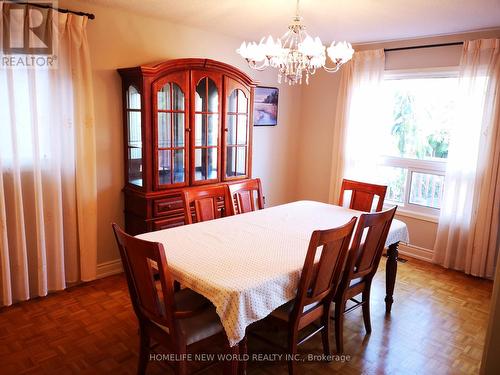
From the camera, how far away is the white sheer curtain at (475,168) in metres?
3.38

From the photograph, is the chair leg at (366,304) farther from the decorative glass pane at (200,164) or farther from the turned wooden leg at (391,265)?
the decorative glass pane at (200,164)

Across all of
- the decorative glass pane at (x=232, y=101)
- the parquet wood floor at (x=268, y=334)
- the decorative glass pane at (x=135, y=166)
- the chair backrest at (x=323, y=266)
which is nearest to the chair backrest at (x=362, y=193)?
the parquet wood floor at (x=268, y=334)

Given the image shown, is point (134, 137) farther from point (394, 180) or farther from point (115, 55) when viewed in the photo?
point (394, 180)

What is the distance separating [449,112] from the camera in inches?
152

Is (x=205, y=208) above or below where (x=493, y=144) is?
below

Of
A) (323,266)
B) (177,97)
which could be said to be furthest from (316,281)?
(177,97)

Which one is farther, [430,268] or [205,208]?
[430,268]

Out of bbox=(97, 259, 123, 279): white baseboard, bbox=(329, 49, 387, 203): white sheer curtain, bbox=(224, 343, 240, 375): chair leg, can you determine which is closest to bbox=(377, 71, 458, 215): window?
bbox=(329, 49, 387, 203): white sheer curtain

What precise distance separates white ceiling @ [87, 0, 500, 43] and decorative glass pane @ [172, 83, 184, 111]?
610 mm

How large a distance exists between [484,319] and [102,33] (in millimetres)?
3710

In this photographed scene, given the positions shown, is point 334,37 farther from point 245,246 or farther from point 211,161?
point 245,246

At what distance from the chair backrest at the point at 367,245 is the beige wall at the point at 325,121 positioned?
188cm

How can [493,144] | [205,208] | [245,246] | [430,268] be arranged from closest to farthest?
[245,246]
[205,208]
[493,144]
[430,268]

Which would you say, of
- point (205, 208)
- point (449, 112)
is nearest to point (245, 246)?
point (205, 208)
